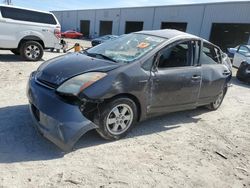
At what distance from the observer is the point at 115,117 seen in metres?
3.79

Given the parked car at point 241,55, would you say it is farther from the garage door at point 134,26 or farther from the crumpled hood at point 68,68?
the garage door at point 134,26

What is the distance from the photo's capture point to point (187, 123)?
5051 millimetres

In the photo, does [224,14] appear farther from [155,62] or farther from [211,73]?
[155,62]

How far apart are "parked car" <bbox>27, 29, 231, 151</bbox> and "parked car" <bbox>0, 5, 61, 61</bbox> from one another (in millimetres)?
5807

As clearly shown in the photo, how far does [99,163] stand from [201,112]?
3.29 metres

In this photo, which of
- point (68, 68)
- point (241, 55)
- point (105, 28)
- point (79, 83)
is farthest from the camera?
point (105, 28)

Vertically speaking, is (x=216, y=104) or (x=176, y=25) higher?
(x=176, y=25)

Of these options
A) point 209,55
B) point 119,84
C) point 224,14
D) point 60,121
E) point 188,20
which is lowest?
point 60,121

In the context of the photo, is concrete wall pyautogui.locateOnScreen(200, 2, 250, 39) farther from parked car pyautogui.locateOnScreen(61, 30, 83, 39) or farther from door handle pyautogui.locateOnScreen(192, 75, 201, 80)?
door handle pyautogui.locateOnScreen(192, 75, 201, 80)

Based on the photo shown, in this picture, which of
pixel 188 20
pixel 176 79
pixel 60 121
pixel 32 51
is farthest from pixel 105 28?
pixel 60 121

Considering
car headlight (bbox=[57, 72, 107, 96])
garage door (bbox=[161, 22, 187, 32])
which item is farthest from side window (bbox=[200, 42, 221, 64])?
garage door (bbox=[161, 22, 187, 32])

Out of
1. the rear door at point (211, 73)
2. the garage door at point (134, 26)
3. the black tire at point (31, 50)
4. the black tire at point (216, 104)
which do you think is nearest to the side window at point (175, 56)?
the rear door at point (211, 73)

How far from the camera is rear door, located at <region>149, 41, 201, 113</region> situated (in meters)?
4.17

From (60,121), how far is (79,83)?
560 mm
